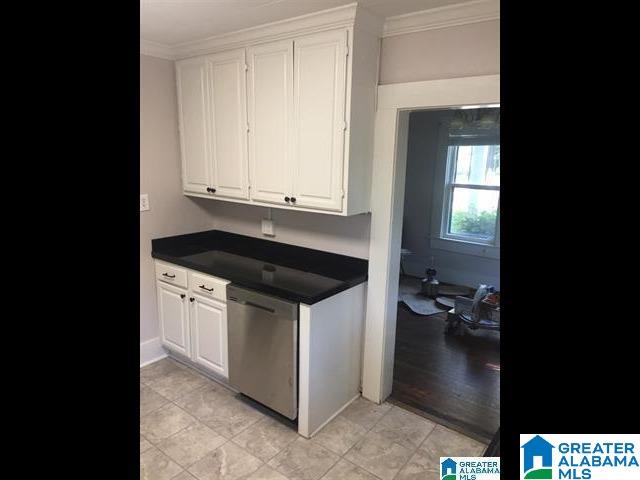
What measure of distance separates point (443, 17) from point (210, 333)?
2292 mm

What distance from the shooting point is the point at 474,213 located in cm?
514

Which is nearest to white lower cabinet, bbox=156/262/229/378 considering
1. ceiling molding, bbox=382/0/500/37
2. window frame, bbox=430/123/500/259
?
ceiling molding, bbox=382/0/500/37

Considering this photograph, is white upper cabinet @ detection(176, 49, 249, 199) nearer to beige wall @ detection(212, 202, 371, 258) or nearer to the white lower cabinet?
beige wall @ detection(212, 202, 371, 258)

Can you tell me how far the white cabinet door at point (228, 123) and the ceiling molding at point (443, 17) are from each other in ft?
3.15

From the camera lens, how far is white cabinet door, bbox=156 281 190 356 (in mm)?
2854

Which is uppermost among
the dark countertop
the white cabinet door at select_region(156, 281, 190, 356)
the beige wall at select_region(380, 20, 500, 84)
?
the beige wall at select_region(380, 20, 500, 84)

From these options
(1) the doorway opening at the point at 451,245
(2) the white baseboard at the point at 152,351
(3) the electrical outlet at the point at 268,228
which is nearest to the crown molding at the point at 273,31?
(3) the electrical outlet at the point at 268,228

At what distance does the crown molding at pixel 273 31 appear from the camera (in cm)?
206

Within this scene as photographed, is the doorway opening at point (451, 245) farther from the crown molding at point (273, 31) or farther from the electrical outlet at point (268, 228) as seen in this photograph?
the crown molding at point (273, 31)

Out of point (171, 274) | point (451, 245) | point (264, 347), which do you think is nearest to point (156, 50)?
point (171, 274)

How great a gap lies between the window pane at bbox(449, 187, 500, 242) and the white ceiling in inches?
135

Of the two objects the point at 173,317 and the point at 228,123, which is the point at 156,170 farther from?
the point at 173,317

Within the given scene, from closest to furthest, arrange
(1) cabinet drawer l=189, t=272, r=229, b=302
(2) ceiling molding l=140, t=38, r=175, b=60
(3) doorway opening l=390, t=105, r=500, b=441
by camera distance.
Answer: (1) cabinet drawer l=189, t=272, r=229, b=302 → (2) ceiling molding l=140, t=38, r=175, b=60 → (3) doorway opening l=390, t=105, r=500, b=441
